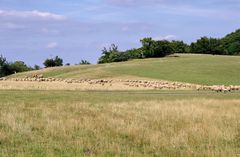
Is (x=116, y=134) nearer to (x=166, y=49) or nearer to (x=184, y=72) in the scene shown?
(x=184, y=72)

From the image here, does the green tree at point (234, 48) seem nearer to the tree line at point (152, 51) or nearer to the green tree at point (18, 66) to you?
the tree line at point (152, 51)

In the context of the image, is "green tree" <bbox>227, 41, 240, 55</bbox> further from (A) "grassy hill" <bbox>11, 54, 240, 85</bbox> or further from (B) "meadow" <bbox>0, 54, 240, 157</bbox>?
(B) "meadow" <bbox>0, 54, 240, 157</bbox>

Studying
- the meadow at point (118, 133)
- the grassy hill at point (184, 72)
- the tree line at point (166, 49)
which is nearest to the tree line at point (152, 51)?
the tree line at point (166, 49)

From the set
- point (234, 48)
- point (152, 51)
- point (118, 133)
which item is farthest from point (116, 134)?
point (234, 48)

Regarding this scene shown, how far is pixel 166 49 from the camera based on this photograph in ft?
526

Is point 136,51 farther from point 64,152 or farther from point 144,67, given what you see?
point 64,152

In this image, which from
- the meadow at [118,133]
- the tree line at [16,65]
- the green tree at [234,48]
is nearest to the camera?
the meadow at [118,133]

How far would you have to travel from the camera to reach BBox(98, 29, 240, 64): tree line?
523ft

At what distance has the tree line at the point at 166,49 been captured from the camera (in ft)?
523

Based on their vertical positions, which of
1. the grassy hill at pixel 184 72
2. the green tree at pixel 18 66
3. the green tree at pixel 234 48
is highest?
the green tree at pixel 234 48

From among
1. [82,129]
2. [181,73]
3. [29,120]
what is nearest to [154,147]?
[82,129]

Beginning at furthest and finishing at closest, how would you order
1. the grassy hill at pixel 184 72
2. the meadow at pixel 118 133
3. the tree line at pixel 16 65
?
1. the tree line at pixel 16 65
2. the grassy hill at pixel 184 72
3. the meadow at pixel 118 133

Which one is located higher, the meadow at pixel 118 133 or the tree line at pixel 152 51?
the tree line at pixel 152 51

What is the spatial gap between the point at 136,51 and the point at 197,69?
222 feet
